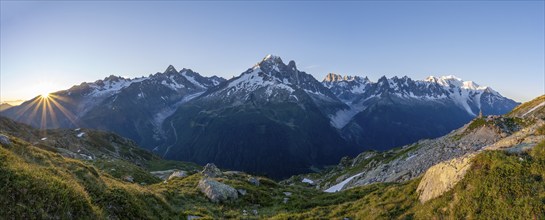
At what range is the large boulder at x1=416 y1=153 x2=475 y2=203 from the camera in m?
21.7

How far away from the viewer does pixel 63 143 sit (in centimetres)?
13875

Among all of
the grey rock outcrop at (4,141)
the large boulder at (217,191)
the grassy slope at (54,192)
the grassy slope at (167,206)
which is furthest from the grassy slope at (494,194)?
the grey rock outcrop at (4,141)

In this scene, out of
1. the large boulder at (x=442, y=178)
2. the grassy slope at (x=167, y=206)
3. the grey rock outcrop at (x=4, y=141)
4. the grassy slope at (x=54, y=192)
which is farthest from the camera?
the grey rock outcrop at (x=4, y=141)

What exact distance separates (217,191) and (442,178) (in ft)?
82.6

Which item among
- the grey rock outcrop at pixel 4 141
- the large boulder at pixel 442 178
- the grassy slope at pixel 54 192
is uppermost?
the grey rock outcrop at pixel 4 141

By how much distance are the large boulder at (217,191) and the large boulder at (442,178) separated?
22.3 metres

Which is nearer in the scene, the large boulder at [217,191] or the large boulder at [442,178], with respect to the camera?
the large boulder at [442,178]

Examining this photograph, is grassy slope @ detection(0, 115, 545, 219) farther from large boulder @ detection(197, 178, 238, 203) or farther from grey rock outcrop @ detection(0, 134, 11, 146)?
large boulder @ detection(197, 178, 238, 203)

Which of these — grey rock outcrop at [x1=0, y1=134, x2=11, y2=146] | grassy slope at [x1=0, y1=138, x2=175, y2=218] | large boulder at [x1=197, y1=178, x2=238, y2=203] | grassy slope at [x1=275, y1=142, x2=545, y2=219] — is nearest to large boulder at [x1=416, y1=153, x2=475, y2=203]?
grassy slope at [x1=275, y1=142, x2=545, y2=219]

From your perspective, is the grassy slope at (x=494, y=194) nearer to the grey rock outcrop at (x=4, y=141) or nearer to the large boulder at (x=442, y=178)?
the large boulder at (x=442, y=178)

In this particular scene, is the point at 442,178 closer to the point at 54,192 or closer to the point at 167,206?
the point at 167,206

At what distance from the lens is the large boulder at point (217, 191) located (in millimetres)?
39312

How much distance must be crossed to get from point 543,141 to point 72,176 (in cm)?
2850

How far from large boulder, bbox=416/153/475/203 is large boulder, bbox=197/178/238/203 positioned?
877 inches
